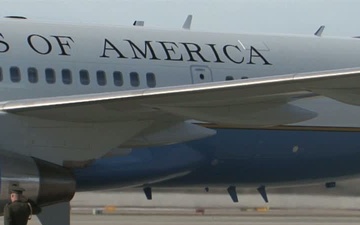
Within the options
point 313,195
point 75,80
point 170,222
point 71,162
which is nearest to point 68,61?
point 75,80

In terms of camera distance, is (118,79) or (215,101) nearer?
(215,101)

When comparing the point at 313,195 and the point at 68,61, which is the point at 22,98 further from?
the point at 313,195

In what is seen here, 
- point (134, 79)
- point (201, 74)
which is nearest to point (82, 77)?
point (134, 79)

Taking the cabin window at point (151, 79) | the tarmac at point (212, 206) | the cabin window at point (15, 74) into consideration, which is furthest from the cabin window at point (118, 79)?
the tarmac at point (212, 206)

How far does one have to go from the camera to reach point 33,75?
19.4 meters

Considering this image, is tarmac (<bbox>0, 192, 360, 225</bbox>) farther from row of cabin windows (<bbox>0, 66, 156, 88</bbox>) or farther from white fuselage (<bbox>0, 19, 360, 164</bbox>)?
row of cabin windows (<bbox>0, 66, 156, 88</bbox>)

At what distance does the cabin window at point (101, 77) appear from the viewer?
20008 millimetres

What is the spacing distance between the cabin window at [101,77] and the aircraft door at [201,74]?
1.51 metres

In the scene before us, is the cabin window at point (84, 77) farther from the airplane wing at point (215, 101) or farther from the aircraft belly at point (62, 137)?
the airplane wing at point (215, 101)

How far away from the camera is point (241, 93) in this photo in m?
15.7

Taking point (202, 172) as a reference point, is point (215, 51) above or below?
above

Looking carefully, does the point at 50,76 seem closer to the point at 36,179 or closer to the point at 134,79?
the point at 134,79

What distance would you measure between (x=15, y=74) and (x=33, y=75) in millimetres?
303

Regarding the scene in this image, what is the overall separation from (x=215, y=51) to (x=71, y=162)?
4.14 meters
